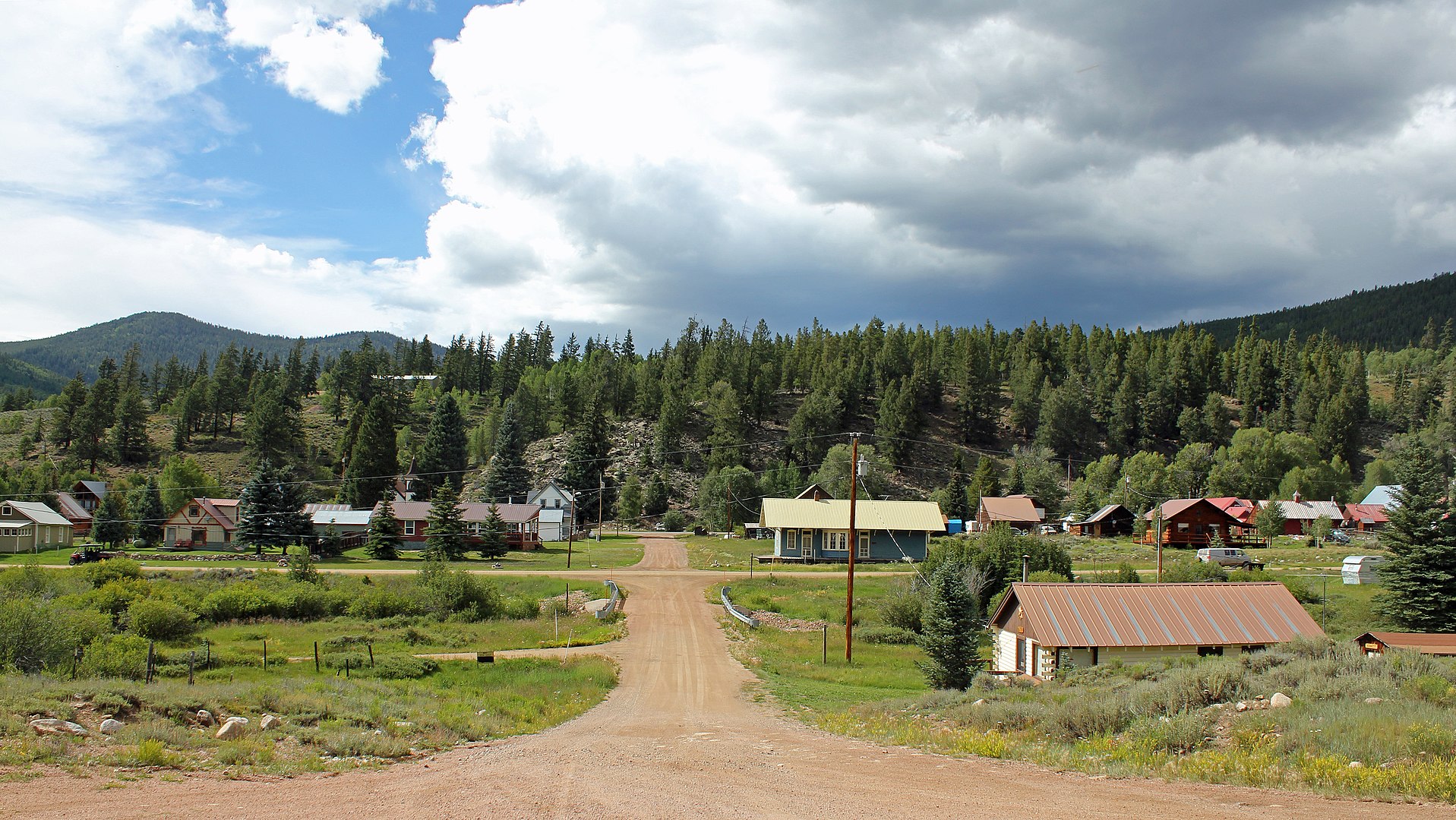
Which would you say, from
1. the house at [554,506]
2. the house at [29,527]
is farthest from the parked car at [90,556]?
the house at [554,506]

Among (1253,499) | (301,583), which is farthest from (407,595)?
(1253,499)

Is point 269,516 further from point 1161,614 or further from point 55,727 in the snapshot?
point 1161,614

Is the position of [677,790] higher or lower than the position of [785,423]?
lower

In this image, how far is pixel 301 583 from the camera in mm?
45469

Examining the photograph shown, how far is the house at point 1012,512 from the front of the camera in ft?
281

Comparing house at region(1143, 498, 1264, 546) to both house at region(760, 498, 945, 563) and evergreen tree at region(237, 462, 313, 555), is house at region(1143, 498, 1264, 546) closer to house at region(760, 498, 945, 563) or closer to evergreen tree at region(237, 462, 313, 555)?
house at region(760, 498, 945, 563)

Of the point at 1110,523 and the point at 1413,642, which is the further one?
the point at 1110,523

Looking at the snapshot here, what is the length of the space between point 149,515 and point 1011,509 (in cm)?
8677

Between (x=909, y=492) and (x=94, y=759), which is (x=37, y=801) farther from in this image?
(x=909, y=492)

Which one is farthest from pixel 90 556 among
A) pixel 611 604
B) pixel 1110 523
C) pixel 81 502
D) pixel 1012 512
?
pixel 1110 523

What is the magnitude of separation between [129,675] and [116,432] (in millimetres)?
115113

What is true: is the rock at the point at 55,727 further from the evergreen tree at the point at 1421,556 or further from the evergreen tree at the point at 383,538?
the evergreen tree at the point at 383,538

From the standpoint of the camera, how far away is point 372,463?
3656 inches

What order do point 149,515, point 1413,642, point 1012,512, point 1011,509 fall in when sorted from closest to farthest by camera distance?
point 1413,642 → point 149,515 → point 1012,512 → point 1011,509
